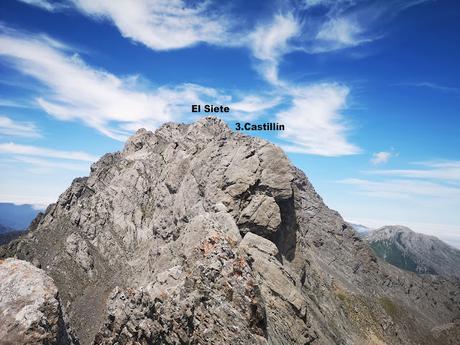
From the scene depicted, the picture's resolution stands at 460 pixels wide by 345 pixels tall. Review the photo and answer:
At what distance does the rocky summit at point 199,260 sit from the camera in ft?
75.4

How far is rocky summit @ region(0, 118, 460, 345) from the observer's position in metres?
23.0

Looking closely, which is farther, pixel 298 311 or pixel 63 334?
pixel 298 311

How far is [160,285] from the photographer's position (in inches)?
1013

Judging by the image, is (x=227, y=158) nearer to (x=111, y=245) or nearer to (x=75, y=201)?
(x=111, y=245)

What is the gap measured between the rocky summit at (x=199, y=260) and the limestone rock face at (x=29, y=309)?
96 millimetres

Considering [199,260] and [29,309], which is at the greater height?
[199,260]

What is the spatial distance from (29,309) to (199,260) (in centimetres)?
1178

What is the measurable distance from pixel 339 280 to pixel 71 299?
101446 mm

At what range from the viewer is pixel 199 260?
25062 mm

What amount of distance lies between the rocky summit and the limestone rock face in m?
0.10

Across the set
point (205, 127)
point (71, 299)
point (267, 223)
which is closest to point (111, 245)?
point (71, 299)

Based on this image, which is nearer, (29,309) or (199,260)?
(29,309)

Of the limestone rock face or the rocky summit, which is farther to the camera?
the rocky summit

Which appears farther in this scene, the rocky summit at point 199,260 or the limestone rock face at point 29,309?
the rocky summit at point 199,260
